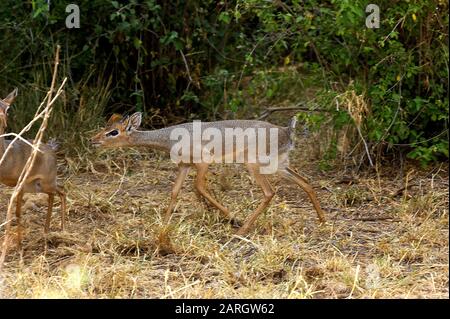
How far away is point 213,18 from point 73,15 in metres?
1.41

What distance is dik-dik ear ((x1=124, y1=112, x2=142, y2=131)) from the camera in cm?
690

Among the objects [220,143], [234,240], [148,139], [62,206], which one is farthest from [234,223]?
[62,206]

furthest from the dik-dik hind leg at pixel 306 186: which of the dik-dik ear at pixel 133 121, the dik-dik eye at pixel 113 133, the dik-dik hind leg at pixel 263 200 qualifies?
the dik-dik eye at pixel 113 133

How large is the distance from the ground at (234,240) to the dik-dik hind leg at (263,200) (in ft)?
0.29

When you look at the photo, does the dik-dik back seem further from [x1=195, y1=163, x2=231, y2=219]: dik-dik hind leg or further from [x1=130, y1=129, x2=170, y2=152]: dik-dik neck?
[x1=195, y1=163, x2=231, y2=219]: dik-dik hind leg

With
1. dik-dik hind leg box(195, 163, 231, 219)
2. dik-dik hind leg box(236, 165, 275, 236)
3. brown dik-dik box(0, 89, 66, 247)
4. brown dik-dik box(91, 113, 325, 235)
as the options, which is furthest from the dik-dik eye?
dik-dik hind leg box(236, 165, 275, 236)

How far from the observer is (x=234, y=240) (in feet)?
20.2

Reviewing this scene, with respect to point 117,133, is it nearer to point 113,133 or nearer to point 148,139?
point 113,133

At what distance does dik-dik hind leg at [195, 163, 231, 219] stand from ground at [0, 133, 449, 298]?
0.08 metres

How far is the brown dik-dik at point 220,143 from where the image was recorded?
21.6 feet

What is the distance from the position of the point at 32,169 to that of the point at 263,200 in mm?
1611

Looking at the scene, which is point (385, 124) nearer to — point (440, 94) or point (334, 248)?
point (440, 94)

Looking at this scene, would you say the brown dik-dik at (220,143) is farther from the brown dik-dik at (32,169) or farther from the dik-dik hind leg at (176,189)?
the brown dik-dik at (32,169)

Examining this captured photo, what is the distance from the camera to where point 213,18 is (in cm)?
922
